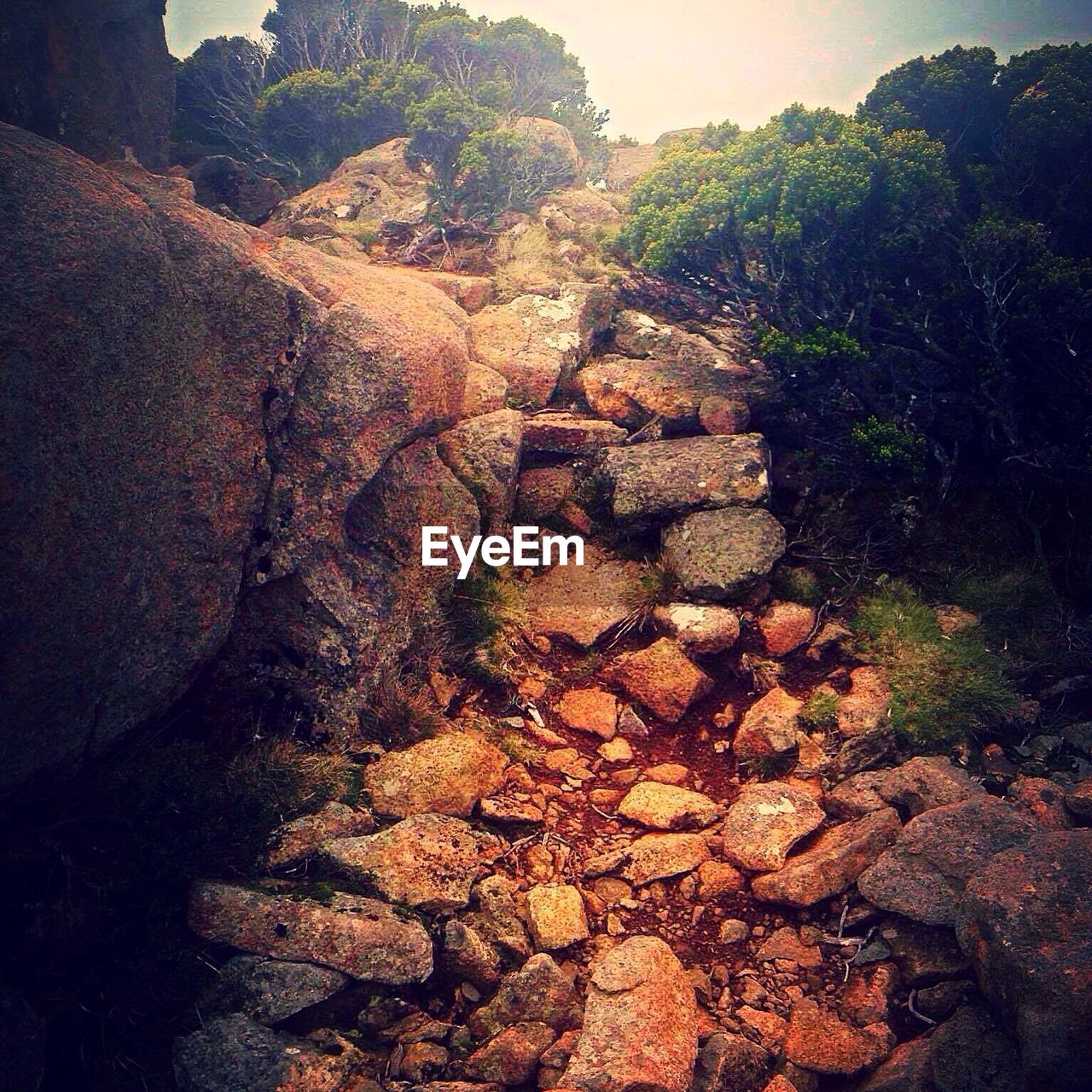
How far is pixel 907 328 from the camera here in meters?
9.05

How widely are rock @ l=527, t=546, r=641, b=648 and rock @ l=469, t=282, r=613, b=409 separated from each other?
107 inches

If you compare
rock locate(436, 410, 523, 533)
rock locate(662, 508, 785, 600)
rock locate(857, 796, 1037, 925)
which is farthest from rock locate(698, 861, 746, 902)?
rock locate(436, 410, 523, 533)

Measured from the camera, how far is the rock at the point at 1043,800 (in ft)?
18.7

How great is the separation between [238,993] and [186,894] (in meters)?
0.76

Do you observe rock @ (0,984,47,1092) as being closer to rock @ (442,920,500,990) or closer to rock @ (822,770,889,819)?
rock @ (442,920,500,990)

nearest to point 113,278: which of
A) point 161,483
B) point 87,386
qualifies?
point 87,386

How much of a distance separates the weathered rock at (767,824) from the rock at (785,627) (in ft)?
6.01

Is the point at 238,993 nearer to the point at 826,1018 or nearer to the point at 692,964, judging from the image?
the point at 692,964

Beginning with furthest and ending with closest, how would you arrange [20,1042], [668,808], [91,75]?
[91,75]
[668,808]
[20,1042]

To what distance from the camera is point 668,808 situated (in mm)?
6387

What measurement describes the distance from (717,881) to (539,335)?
308 inches

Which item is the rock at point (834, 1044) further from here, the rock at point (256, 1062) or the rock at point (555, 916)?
the rock at point (256, 1062)

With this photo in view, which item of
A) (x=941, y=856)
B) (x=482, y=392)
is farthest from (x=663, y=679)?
(x=482, y=392)

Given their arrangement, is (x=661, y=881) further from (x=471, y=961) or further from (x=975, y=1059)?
(x=975, y=1059)
